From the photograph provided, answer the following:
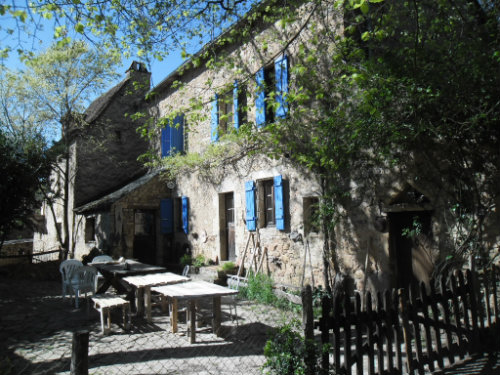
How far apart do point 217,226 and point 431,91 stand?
6.14m

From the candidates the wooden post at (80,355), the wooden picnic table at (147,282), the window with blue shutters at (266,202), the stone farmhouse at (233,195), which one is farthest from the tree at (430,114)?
the wooden post at (80,355)

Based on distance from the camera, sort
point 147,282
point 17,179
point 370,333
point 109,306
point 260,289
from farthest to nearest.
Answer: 1. point 17,179
2. point 260,289
3. point 147,282
4. point 109,306
5. point 370,333

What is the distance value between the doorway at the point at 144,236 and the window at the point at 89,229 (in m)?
2.13

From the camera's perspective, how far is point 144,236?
1240 centimetres

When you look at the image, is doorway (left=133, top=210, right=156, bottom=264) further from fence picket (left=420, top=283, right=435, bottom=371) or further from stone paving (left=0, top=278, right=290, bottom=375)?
fence picket (left=420, top=283, right=435, bottom=371)

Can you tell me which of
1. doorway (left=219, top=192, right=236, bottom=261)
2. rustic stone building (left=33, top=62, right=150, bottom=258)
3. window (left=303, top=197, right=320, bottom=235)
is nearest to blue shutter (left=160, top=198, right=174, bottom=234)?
doorway (left=219, top=192, right=236, bottom=261)

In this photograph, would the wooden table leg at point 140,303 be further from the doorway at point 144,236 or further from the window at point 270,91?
the doorway at point 144,236

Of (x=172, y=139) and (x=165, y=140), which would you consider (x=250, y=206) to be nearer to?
(x=172, y=139)

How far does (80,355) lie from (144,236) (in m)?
10.1

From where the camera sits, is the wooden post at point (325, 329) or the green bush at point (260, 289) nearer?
the wooden post at point (325, 329)

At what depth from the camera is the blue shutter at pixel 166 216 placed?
1169 centimetres

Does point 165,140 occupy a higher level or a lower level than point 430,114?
higher

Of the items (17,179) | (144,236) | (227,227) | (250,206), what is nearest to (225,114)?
(250,206)

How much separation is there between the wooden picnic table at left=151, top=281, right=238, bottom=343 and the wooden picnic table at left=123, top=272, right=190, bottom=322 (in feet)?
0.51
